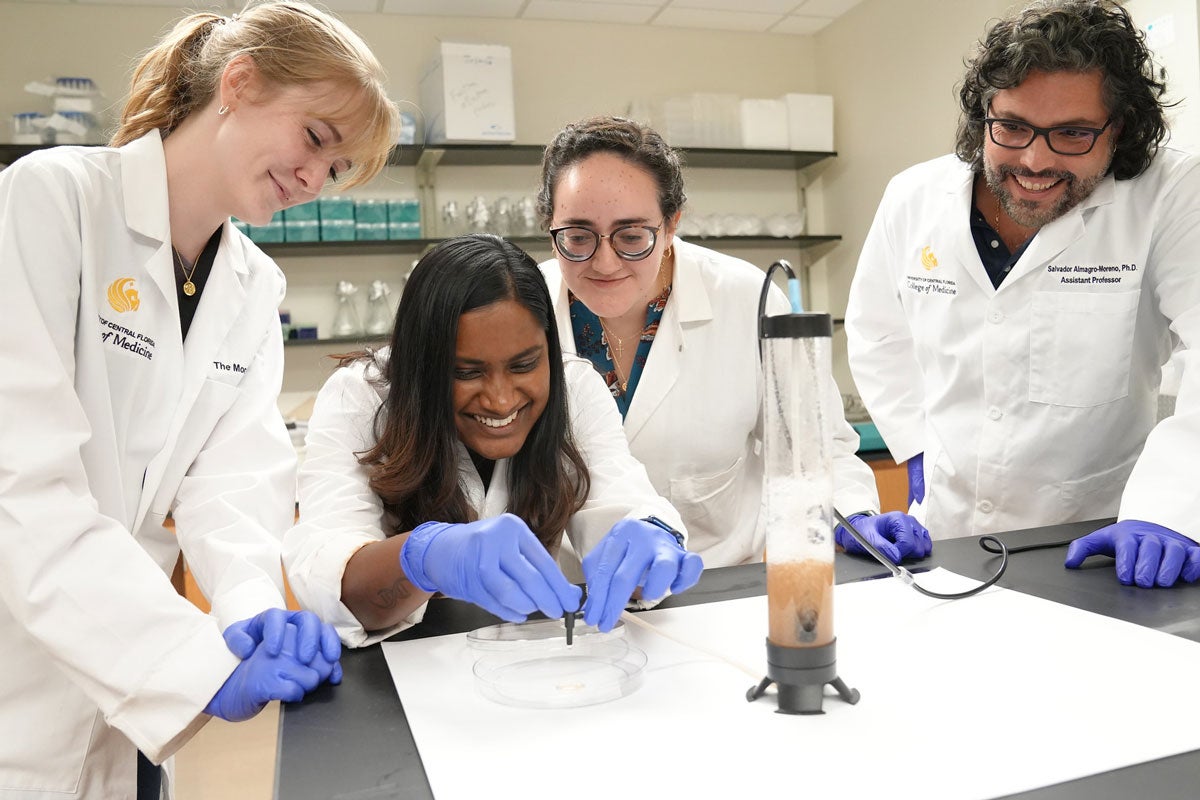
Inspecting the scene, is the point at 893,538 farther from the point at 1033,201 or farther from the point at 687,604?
the point at 1033,201

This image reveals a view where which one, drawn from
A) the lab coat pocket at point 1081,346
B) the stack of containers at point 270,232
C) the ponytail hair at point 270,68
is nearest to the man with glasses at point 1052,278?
the lab coat pocket at point 1081,346

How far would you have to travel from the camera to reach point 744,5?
3.77 m

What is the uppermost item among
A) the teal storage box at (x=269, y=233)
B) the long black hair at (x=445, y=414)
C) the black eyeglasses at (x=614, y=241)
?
the teal storage box at (x=269, y=233)

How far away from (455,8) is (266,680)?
3303 millimetres

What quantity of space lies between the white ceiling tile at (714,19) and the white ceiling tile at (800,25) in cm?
5

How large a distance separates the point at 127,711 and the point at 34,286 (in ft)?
1.61

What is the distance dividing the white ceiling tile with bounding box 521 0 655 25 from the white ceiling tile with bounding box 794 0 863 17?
2.10 ft

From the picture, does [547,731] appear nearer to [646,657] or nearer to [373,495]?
[646,657]

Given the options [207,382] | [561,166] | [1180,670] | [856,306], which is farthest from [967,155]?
[207,382]

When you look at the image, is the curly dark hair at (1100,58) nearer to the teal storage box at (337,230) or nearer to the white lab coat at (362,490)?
the white lab coat at (362,490)

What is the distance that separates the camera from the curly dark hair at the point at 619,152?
1.59 meters

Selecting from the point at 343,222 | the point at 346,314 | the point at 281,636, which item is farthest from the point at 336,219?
the point at 281,636

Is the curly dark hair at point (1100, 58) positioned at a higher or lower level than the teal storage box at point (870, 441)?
higher

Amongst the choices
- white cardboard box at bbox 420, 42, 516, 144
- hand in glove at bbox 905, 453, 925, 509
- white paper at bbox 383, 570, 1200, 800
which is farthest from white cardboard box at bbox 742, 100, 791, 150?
white paper at bbox 383, 570, 1200, 800
